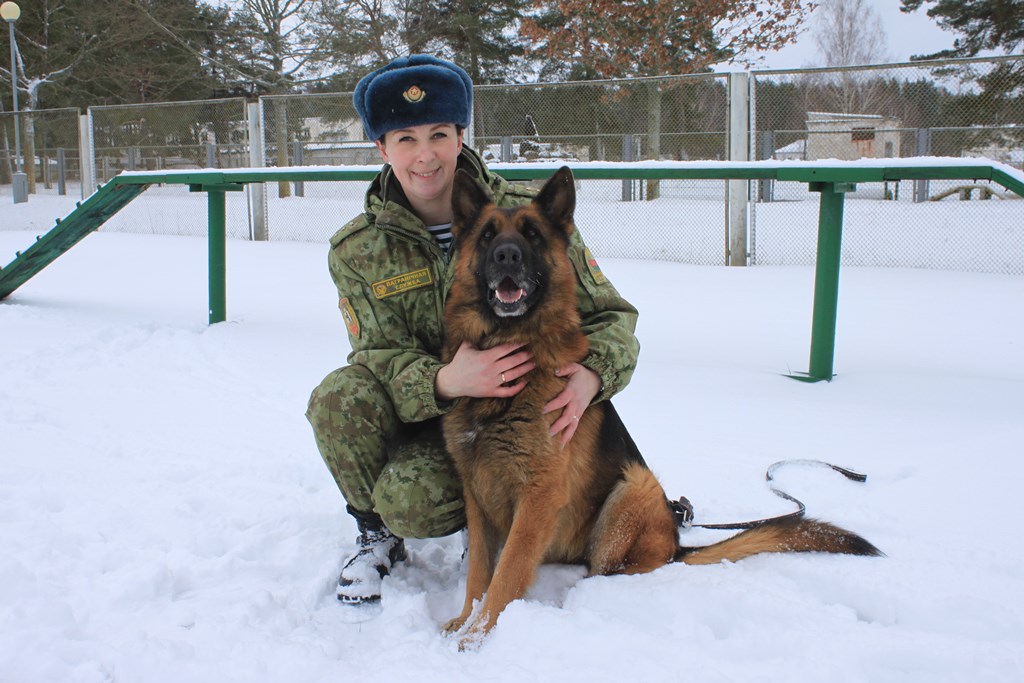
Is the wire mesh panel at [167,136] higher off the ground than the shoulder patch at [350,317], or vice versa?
the wire mesh panel at [167,136]

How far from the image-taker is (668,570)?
2.17m

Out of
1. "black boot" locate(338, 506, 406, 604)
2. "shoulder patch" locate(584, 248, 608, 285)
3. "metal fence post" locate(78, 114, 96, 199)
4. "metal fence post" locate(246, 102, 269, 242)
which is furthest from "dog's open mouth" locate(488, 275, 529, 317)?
"metal fence post" locate(78, 114, 96, 199)

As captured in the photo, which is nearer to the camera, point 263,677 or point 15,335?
point 263,677

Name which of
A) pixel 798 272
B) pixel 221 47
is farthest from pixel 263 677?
pixel 221 47

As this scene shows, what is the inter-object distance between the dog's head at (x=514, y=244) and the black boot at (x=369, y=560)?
0.79 metres

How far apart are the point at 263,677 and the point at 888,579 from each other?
5.55 ft

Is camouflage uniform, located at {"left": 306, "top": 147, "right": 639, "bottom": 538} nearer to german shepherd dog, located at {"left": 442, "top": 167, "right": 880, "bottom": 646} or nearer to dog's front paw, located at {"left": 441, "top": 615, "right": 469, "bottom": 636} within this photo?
german shepherd dog, located at {"left": 442, "top": 167, "right": 880, "bottom": 646}

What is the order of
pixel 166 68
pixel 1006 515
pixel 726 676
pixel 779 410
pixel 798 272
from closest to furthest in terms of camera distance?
pixel 726 676
pixel 1006 515
pixel 779 410
pixel 798 272
pixel 166 68

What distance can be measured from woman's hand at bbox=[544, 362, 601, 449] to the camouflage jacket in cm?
11

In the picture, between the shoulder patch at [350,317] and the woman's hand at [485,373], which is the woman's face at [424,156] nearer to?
the shoulder patch at [350,317]

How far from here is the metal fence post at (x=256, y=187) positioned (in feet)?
35.6

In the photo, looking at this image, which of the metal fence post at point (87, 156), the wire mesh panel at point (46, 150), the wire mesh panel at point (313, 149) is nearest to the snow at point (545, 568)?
the wire mesh panel at point (313, 149)

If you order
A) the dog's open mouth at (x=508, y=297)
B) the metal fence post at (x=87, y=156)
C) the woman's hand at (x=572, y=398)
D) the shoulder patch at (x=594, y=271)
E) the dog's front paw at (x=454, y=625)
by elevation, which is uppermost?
the metal fence post at (x=87, y=156)

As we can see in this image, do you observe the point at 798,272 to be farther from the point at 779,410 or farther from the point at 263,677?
the point at 263,677
